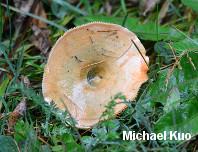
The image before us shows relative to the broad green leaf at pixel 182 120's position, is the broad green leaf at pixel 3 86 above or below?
above

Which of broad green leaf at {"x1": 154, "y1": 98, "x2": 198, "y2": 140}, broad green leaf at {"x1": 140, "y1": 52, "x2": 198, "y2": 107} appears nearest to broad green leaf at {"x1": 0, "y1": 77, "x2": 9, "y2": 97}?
broad green leaf at {"x1": 140, "y1": 52, "x2": 198, "y2": 107}

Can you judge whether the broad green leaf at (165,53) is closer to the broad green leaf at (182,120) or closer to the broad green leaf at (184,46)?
the broad green leaf at (184,46)

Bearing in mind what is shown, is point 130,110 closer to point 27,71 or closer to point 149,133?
point 149,133

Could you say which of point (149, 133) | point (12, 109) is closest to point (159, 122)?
point (149, 133)

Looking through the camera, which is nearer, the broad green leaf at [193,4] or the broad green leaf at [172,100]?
the broad green leaf at [172,100]

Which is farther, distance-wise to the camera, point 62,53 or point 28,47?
point 28,47

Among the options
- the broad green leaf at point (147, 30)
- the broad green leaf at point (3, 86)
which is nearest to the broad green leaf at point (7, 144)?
the broad green leaf at point (3, 86)

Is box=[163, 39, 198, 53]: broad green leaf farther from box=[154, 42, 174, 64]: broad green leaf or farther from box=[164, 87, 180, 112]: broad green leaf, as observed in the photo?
box=[164, 87, 180, 112]: broad green leaf
